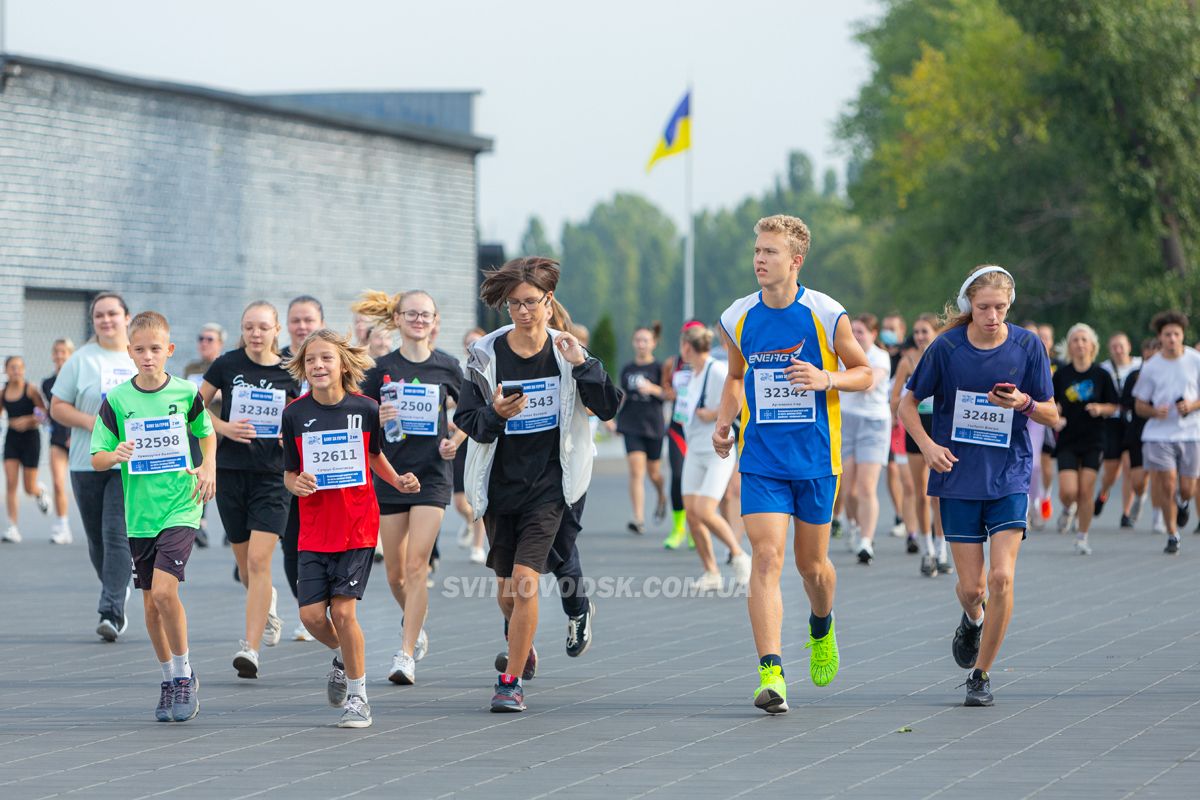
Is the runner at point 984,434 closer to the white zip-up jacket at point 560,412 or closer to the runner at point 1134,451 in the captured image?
the white zip-up jacket at point 560,412

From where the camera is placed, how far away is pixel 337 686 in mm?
7594

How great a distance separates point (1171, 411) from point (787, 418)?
30.0 ft

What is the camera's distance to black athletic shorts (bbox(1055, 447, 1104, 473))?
52.1ft

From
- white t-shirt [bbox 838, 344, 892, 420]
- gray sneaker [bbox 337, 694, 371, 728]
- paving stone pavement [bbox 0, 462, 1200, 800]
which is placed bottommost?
paving stone pavement [bbox 0, 462, 1200, 800]

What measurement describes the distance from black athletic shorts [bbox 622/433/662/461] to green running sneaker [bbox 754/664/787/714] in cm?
1069

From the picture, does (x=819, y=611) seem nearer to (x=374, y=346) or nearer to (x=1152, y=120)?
(x=374, y=346)

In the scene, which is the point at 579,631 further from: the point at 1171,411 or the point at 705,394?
the point at 1171,411

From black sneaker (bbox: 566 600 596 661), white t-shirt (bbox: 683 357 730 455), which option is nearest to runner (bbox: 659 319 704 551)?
white t-shirt (bbox: 683 357 730 455)

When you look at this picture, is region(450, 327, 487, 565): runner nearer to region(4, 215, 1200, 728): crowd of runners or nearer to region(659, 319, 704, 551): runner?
region(659, 319, 704, 551): runner

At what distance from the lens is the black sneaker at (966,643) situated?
26.2 ft

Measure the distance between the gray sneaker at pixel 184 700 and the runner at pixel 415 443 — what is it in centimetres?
126

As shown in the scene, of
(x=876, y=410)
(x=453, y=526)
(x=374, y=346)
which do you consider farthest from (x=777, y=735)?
(x=453, y=526)

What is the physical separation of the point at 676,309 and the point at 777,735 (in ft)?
569

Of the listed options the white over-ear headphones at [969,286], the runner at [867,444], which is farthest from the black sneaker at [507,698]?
the runner at [867,444]
